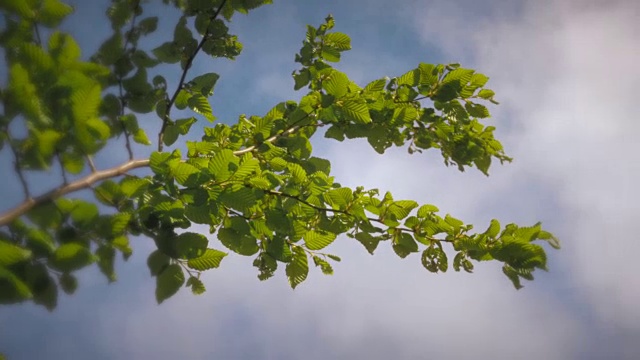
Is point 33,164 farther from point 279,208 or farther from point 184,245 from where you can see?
point 279,208

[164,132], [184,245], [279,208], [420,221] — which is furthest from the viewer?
[164,132]

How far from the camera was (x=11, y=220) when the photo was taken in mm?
1447

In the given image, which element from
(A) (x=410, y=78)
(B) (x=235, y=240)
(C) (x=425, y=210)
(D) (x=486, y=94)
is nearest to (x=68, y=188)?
(B) (x=235, y=240)

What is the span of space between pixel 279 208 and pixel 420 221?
78cm

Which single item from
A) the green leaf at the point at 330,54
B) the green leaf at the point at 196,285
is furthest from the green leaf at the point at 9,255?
the green leaf at the point at 330,54

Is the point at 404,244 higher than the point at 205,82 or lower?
lower

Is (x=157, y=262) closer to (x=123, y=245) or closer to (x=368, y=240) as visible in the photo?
(x=123, y=245)

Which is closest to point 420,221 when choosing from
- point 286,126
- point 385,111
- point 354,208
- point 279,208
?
point 354,208

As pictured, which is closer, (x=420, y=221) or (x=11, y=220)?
(x=11, y=220)

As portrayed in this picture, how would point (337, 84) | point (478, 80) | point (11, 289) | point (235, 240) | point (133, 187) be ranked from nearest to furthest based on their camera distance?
point (11, 289)
point (133, 187)
point (235, 240)
point (337, 84)
point (478, 80)

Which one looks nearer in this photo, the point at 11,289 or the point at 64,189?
the point at 11,289

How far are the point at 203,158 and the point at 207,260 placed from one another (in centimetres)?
58

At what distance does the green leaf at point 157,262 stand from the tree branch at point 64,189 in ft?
1.46

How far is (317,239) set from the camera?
2010 mm
